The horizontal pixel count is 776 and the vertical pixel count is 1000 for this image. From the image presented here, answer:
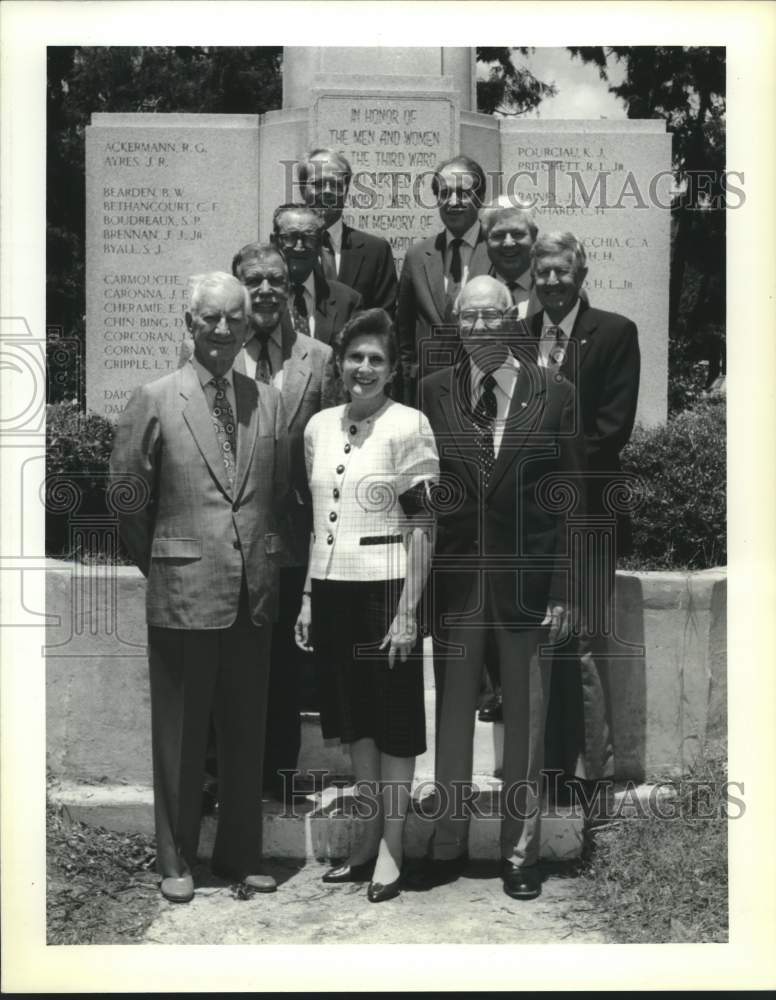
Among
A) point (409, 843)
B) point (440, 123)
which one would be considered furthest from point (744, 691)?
point (440, 123)

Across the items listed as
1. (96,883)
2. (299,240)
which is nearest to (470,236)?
(299,240)

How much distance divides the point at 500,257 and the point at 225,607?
1.80m

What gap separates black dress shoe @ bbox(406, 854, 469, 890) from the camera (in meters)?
4.89

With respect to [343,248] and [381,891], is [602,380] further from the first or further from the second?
[381,891]

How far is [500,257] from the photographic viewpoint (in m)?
5.28

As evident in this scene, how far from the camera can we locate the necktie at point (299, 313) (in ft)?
17.5

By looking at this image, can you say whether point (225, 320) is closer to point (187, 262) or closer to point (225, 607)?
point (225, 607)

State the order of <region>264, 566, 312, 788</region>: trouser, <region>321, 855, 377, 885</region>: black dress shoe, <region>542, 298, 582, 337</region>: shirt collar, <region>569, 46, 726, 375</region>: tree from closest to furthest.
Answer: <region>321, 855, 377, 885</region>: black dress shoe
<region>264, 566, 312, 788</region>: trouser
<region>542, 298, 582, 337</region>: shirt collar
<region>569, 46, 726, 375</region>: tree

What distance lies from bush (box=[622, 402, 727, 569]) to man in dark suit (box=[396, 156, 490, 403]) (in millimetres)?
1058

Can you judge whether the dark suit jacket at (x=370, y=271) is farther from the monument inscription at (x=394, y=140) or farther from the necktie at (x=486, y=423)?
the necktie at (x=486, y=423)

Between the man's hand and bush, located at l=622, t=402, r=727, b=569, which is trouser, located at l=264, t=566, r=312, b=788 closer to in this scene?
the man's hand

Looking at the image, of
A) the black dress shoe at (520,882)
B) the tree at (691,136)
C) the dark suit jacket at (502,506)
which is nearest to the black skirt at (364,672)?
the dark suit jacket at (502,506)

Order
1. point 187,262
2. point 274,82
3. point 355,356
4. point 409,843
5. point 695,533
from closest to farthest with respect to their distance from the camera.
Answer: point 355,356, point 409,843, point 695,533, point 187,262, point 274,82

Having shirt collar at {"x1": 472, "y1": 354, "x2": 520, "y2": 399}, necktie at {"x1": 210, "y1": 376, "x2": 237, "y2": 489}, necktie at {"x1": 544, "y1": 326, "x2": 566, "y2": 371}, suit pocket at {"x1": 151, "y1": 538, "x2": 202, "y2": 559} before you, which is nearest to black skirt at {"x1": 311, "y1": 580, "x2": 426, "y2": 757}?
suit pocket at {"x1": 151, "y1": 538, "x2": 202, "y2": 559}
